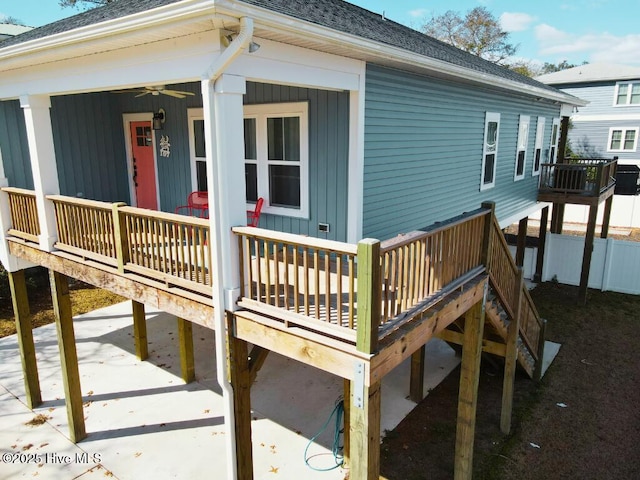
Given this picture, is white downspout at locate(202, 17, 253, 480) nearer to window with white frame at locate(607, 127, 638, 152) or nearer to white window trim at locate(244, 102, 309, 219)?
white window trim at locate(244, 102, 309, 219)

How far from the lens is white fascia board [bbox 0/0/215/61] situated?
343 cm

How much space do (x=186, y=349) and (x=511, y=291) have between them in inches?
225

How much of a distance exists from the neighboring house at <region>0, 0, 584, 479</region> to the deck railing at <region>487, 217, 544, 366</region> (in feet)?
0.23

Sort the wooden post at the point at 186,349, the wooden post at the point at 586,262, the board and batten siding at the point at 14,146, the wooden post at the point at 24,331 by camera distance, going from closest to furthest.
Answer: the wooden post at the point at 24,331, the wooden post at the point at 186,349, the board and batten siding at the point at 14,146, the wooden post at the point at 586,262

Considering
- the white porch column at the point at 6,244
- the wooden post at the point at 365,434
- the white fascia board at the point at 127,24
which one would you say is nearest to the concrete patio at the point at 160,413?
the white porch column at the point at 6,244

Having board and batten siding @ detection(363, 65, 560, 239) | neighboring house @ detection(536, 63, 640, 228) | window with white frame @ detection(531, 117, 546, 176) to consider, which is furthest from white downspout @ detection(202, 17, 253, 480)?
neighboring house @ detection(536, 63, 640, 228)

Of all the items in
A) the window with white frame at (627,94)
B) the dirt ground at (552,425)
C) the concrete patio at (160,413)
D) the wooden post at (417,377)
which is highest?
the window with white frame at (627,94)

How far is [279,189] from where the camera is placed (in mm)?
7059

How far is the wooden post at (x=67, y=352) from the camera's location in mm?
6930

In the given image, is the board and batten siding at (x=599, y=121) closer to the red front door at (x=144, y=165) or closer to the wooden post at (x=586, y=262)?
the wooden post at (x=586, y=262)

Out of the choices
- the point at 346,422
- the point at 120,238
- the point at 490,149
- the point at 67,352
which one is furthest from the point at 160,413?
the point at 490,149

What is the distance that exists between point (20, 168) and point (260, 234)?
927 centimetres

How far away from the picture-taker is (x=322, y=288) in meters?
5.22

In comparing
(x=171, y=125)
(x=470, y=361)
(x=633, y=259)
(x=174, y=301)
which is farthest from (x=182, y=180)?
(x=633, y=259)
